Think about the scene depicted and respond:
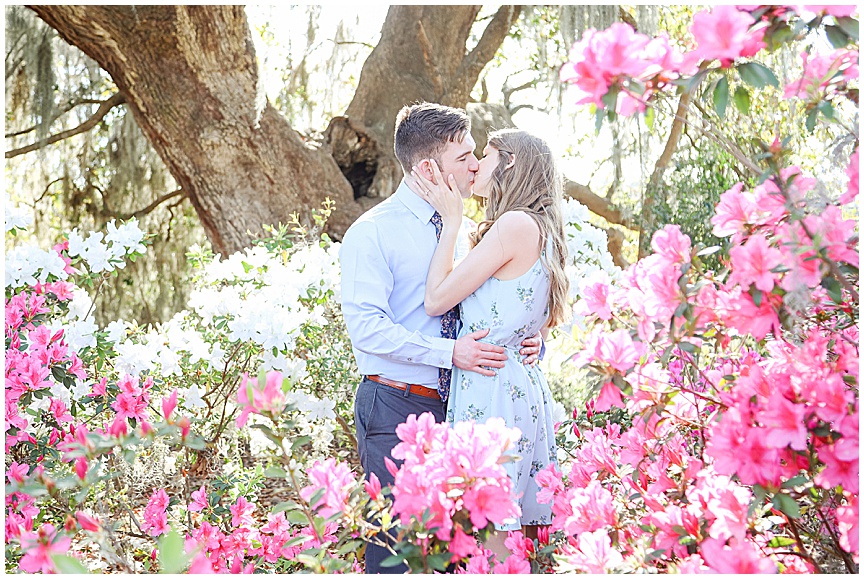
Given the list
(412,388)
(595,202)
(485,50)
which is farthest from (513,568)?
(595,202)

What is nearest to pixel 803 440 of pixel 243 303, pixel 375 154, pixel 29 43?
pixel 243 303

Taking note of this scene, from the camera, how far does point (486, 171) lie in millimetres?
2215

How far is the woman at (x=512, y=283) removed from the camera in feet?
6.78

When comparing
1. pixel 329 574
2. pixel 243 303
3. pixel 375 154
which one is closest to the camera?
pixel 329 574

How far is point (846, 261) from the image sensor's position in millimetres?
1101

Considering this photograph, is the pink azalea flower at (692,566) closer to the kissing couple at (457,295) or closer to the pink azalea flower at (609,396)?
the pink azalea flower at (609,396)

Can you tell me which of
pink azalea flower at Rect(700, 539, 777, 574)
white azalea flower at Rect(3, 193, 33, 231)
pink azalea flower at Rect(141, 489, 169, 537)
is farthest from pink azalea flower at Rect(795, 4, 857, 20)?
white azalea flower at Rect(3, 193, 33, 231)

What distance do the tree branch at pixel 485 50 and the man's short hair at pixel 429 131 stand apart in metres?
4.02

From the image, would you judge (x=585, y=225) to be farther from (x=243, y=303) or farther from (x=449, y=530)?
(x=449, y=530)

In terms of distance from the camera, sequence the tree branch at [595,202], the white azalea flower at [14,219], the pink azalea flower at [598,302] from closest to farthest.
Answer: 1. the pink azalea flower at [598,302]
2. the white azalea flower at [14,219]
3. the tree branch at [595,202]

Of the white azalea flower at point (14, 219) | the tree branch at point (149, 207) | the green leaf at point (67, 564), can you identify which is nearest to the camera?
the green leaf at point (67, 564)

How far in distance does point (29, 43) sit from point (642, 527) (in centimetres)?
621

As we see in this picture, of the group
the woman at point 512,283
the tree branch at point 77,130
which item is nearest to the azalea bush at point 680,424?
the woman at point 512,283

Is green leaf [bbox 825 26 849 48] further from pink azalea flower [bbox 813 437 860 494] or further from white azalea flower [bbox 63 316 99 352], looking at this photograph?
white azalea flower [bbox 63 316 99 352]
